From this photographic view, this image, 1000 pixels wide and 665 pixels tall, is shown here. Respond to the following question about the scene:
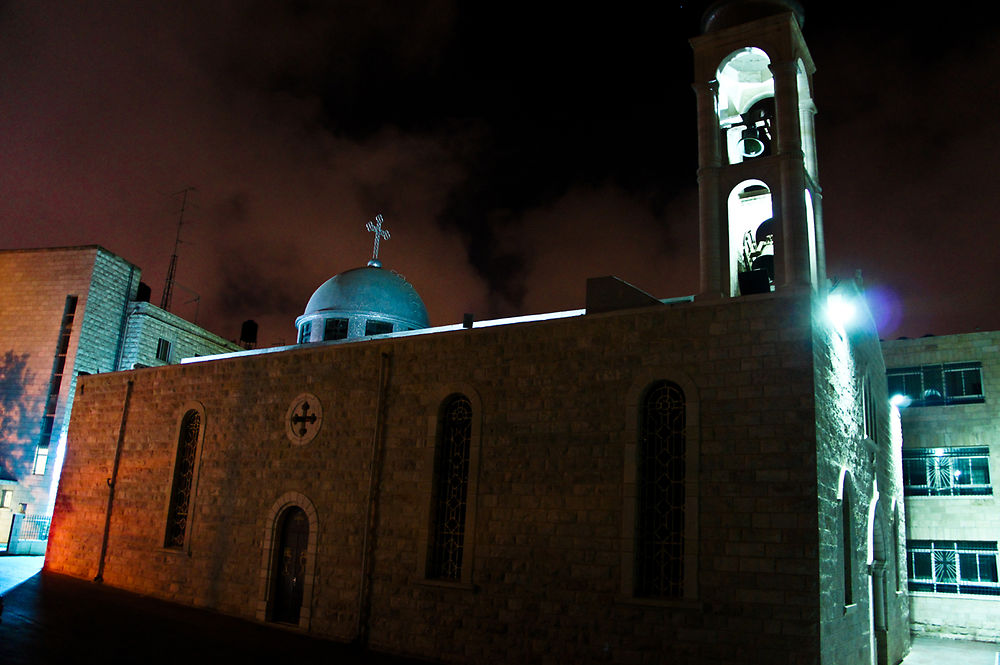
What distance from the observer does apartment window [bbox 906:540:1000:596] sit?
1967 cm

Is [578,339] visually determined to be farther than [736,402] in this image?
Yes

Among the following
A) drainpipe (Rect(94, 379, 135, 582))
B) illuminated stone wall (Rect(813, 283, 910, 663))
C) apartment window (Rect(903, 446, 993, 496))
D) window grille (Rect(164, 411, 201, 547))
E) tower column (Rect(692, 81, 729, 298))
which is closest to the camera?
illuminated stone wall (Rect(813, 283, 910, 663))

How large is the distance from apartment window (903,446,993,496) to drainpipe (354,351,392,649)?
16.0m

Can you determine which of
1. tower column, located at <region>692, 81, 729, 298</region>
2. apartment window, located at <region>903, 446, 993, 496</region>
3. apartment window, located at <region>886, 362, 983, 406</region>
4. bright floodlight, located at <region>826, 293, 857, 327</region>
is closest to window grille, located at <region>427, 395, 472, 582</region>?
tower column, located at <region>692, 81, 729, 298</region>

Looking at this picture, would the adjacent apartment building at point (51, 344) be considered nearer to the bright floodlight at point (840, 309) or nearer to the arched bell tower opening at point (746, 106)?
the arched bell tower opening at point (746, 106)

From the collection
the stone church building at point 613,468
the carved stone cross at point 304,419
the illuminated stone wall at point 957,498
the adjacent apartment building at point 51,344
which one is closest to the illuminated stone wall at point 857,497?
the stone church building at point 613,468

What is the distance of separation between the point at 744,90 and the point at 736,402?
21.9 ft

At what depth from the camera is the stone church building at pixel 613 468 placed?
1010 centimetres

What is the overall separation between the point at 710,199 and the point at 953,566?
14917 mm

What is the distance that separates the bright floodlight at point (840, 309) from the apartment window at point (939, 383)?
32.7 ft

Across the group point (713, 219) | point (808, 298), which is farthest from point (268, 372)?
point (808, 298)

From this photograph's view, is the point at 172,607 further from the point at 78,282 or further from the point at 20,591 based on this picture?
the point at 78,282

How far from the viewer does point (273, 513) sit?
1523 centimetres

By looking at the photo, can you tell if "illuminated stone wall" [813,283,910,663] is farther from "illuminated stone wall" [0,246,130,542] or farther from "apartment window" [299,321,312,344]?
"illuminated stone wall" [0,246,130,542]
